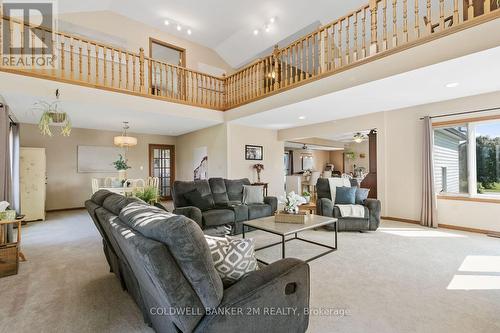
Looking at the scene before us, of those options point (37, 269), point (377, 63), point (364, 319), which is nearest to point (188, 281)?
point (364, 319)

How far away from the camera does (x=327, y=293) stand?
2.21 m

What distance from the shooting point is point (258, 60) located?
531cm

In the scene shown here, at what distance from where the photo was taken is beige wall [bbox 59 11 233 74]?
5751 mm

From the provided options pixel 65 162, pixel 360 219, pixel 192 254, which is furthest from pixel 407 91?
pixel 65 162

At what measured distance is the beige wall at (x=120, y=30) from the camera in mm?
5751

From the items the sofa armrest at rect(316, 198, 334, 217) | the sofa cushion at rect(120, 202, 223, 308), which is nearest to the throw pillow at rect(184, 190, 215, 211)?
the sofa armrest at rect(316, 198, 334, 217)

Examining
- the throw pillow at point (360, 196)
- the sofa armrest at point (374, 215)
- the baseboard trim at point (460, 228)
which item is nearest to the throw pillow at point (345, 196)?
the throw pillow at point (360, 196)

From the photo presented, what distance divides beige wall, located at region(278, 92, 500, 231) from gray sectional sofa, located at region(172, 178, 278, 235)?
2.71 meters

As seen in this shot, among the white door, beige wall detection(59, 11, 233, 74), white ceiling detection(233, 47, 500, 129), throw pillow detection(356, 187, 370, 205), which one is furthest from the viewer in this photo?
beige wall detection(59, 11, 233, 74)

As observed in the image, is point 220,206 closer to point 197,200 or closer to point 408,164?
point 197,200

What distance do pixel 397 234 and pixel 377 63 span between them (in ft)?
9.29

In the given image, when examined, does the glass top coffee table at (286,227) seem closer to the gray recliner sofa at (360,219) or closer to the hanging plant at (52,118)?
the gray recliner sofa at (360,219)

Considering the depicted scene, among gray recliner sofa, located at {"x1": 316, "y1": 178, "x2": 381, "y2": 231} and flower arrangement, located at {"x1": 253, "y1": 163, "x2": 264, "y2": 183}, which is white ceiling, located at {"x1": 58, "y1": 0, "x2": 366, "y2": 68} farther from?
gray recliner sofa, located at {"x1": 316, "y1": 178, "x2": 381, "y2": 231}

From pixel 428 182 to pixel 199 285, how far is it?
16.8 feet
